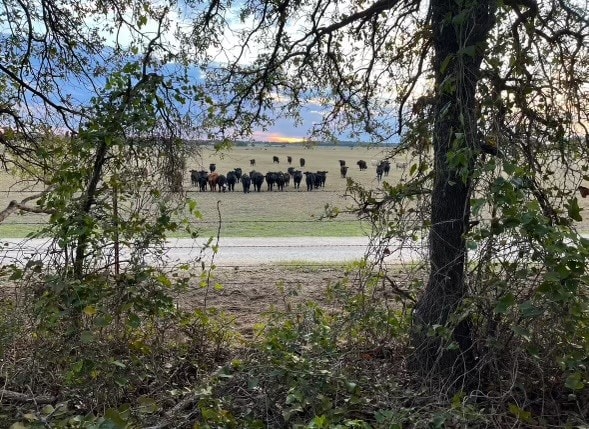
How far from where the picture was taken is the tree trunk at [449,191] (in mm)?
3365

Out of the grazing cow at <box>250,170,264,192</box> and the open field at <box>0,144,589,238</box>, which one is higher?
the grazing cow at <box>250,170,264,192</box>

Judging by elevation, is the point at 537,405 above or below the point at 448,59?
below

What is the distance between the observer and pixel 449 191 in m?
3.73

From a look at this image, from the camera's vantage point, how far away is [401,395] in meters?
3.44

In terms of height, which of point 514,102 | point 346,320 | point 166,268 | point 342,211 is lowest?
point 346,320

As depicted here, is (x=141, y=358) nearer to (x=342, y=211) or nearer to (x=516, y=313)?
(x=342, y=211)

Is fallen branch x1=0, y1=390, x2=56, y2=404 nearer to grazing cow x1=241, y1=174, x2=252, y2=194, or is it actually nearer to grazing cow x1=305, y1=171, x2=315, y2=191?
grazing cow x1=241, y1=174, x2=252, y2=194

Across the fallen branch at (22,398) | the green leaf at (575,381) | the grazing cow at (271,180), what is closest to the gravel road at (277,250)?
the fallen branch at (22,398)

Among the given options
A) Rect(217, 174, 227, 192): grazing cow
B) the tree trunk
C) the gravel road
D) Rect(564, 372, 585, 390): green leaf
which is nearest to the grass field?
the gravel road

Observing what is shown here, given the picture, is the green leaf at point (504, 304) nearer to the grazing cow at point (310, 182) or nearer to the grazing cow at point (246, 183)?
the grazing cow at point (246, 183)

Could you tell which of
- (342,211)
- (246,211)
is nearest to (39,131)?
(342,211)

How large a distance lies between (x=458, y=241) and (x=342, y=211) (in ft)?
3.26

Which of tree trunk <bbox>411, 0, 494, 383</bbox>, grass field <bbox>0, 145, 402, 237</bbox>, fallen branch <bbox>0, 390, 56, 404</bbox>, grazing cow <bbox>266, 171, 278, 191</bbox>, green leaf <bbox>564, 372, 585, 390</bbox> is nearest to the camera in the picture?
green leaf <bbox>564, 372, 585, 390</bbox>

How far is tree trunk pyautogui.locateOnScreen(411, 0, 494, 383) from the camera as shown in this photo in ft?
11.0
